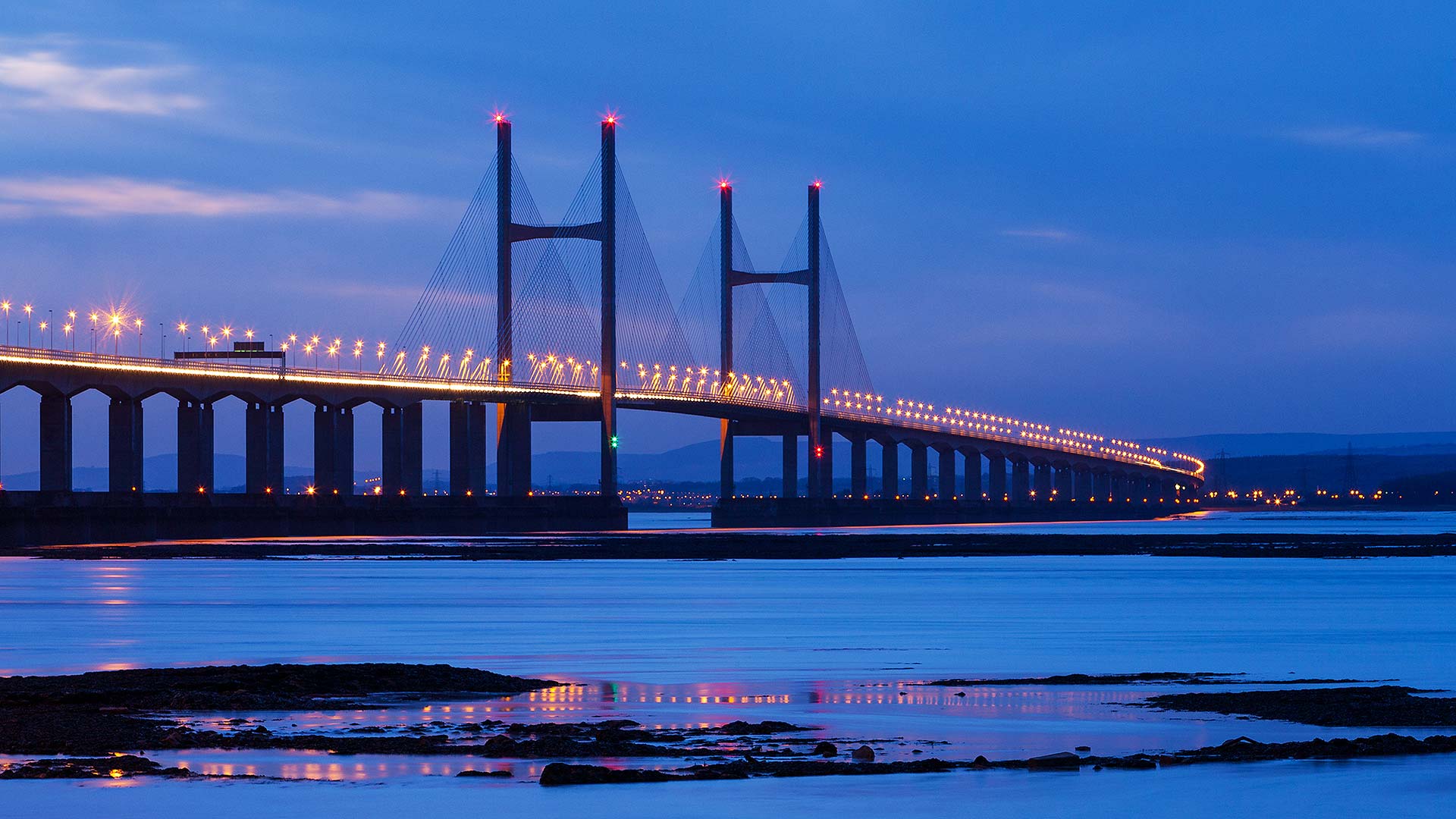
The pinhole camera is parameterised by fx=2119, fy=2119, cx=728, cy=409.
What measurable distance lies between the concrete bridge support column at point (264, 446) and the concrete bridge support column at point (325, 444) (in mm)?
2481

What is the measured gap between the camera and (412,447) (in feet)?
306

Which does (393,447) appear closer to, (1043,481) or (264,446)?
(264,446)

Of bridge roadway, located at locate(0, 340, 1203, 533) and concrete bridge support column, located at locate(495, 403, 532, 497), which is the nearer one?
bridge roadway, located at locate(0, 340, 1203, 533)

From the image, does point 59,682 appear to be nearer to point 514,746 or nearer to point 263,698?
point 263,698

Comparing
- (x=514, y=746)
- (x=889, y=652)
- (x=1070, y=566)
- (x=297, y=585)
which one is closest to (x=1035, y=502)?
(x=1070, y=566)

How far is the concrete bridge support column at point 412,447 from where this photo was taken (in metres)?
92.9

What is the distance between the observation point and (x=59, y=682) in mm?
18406

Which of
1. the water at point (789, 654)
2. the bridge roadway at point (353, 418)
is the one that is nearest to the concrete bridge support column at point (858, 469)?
the bridge roadway at point (353, 418)

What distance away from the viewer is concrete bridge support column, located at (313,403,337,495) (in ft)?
292

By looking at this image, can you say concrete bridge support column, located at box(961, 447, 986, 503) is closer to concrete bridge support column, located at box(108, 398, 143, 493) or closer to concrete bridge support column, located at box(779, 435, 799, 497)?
concrete bridge support column, located at box(779, 435, 799, 497)

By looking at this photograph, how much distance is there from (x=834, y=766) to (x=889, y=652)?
10.00 meters

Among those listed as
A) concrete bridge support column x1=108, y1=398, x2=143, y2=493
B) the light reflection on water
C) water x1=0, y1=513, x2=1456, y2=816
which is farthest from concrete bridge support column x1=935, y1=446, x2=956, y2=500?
the light reflection on water

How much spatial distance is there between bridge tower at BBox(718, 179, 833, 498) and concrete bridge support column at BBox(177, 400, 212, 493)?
33.3 m

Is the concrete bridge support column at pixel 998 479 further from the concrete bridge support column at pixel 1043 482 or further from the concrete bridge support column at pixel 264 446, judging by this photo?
the concrete bridge support column at pixel 264 446
